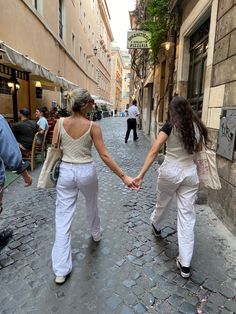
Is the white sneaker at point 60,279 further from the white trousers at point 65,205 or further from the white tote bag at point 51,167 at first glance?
the white tote bag at point 51,167

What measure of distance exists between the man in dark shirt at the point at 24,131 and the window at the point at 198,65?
3929 millimetres

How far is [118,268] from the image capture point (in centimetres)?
268

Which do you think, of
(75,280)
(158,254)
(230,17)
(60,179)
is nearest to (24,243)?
(75,280)

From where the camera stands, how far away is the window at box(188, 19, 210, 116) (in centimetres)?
550

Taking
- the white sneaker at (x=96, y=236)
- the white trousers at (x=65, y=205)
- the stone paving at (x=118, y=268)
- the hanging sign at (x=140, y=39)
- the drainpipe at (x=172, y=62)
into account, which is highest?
the hanging sign at (x=140, y=39)

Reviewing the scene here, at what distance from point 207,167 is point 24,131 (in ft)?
16.5

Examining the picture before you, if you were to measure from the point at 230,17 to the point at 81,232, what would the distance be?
138 inches

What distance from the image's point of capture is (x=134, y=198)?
15.6ft

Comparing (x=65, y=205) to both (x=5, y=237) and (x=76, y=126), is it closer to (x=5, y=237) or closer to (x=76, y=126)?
(x=76, y=126)

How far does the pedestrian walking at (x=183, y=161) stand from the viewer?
2.48 metres

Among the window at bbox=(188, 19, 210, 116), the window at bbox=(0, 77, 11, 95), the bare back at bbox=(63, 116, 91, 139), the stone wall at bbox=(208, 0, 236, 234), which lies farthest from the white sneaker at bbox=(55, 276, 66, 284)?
the window at bbox=(0, 77, 11, 95)

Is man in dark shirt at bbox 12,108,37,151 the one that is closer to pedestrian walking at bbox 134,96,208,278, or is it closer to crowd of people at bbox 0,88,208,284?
crowd of people at bbox 0,88,208,284

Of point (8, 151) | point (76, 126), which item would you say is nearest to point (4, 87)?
point (8, 151)

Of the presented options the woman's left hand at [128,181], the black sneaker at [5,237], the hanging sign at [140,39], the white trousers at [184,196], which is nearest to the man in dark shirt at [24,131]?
the black sneaker at [5,237]
